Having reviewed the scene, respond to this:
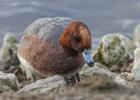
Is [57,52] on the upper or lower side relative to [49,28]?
lower

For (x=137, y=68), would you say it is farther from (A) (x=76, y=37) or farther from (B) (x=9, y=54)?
(B) (x=9, y=54)

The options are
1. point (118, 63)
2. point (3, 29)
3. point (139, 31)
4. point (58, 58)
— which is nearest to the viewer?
point (58, 58)

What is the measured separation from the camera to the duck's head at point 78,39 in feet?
24.9

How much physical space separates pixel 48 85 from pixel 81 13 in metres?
9.71

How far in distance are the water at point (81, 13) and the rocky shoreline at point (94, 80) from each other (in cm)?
293

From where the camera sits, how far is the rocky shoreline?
207 inches

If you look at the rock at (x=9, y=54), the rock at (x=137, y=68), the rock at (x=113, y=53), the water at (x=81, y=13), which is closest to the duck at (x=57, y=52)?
the rock at (x=137, y=68)

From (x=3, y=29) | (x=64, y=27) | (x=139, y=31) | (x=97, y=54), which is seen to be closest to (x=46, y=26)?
(x=64, y=27)

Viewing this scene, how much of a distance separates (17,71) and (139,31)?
117 inches

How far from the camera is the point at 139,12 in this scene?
55.7ft

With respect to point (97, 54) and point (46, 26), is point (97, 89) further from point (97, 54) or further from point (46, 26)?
point (97, 54)

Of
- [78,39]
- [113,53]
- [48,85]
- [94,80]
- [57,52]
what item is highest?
[94,80]

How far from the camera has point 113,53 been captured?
37.7 feet

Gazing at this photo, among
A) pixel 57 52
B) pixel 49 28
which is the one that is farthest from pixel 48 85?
pixel 49 28
